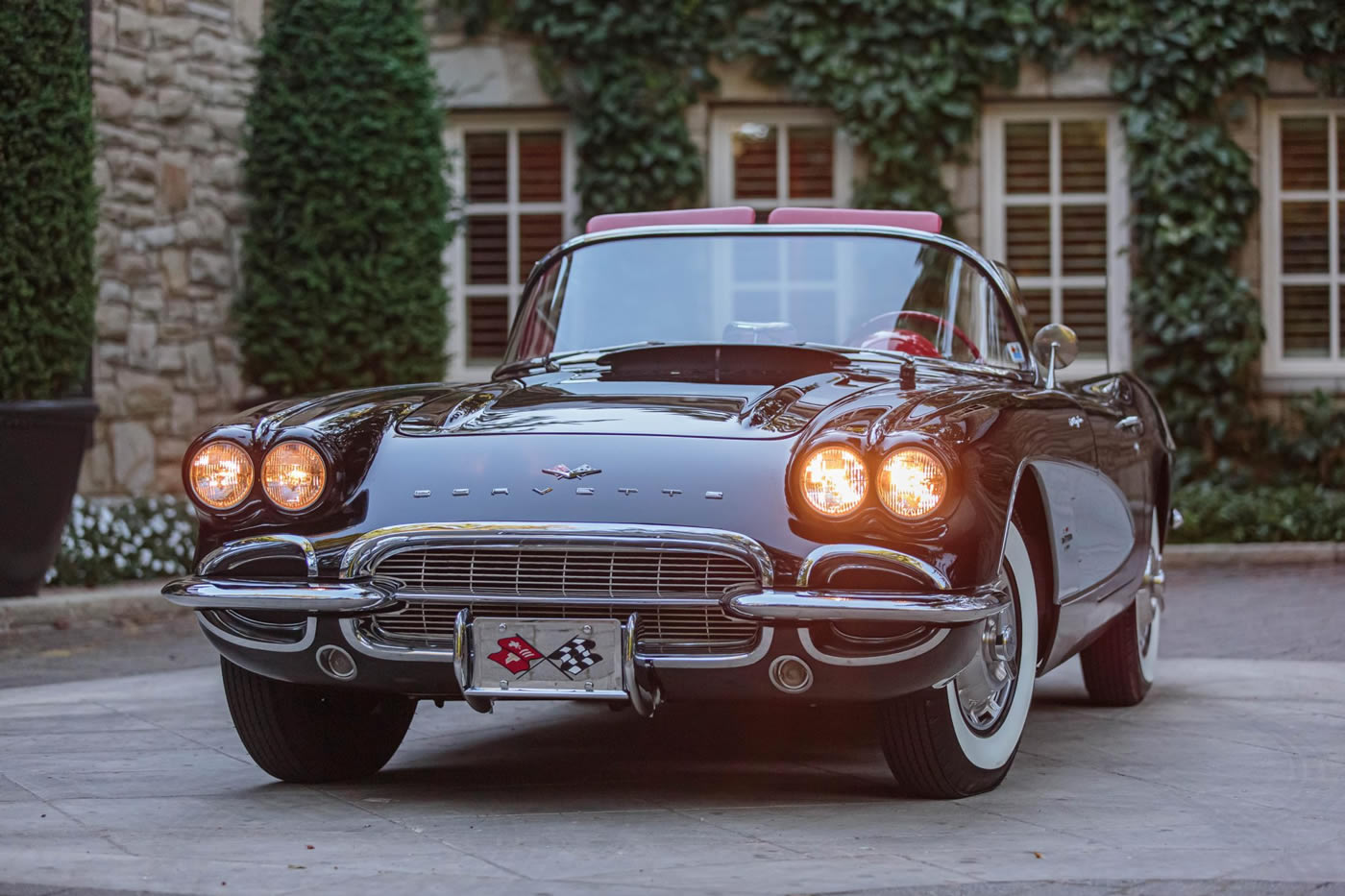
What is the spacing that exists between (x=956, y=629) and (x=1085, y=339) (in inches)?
394

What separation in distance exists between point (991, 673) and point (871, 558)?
666 millimetres

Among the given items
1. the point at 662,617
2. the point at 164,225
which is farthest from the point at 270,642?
the point at 164,225

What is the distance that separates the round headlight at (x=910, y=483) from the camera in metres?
4.08

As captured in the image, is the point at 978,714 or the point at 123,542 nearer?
the point at 978,714

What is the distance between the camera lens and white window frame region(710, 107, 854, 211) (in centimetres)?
1380

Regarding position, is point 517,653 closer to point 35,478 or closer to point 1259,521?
point 35,478

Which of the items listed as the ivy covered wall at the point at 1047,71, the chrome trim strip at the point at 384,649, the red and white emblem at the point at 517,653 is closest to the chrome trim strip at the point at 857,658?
the red and white emblem at the point at 517,653

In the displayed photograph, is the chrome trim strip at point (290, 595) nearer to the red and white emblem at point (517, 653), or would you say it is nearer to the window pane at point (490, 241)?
the red and white emblem at point (517, 653)

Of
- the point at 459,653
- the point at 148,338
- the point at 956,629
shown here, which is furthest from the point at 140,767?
the point at 148,338

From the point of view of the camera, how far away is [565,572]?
4.10 metres

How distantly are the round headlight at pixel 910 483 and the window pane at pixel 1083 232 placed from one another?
32.9 feet

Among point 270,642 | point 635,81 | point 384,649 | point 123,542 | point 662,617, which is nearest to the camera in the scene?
point 662,617

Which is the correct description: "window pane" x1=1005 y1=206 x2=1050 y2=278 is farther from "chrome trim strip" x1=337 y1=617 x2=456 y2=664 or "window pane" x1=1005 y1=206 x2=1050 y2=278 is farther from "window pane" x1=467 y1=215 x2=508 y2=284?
"chrome trim strip" x1=337 y1=617 x2=456 y2=664

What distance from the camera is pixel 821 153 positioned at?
546 inches
